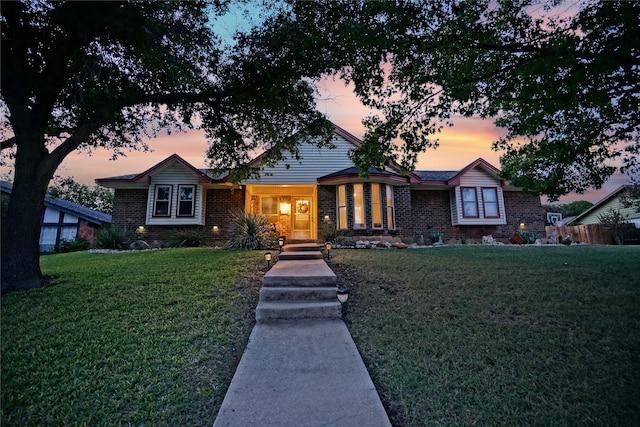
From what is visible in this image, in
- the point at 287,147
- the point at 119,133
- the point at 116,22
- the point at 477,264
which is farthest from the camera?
the point at 287,147

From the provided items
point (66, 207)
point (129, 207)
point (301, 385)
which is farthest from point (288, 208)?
point (66, 207)

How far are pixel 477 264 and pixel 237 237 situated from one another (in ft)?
26.4

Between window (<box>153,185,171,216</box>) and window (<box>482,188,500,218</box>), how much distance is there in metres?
16.4

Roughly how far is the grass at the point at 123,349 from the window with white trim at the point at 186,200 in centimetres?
816

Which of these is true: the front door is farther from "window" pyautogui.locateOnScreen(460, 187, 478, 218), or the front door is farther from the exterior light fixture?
"window" pyautogui.locateOnScreen(460, 187, 478, 218)

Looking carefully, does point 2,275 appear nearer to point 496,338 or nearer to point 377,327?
point 377,327

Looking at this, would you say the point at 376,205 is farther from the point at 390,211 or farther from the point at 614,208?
the point at 614,208

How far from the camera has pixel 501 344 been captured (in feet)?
11.0

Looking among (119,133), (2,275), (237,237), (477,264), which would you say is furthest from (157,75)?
(477,264)

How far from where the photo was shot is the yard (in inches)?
93.2

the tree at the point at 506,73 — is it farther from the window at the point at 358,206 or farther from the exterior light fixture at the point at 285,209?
the exterior light fixture at the point at 285,209

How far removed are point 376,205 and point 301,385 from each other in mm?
11068

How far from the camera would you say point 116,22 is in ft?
15.9

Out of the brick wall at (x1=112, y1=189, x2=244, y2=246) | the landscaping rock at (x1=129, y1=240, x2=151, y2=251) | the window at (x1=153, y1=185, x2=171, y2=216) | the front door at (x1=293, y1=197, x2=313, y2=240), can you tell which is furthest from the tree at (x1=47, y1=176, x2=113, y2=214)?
the front door at (x1=293, y1=197, x2=313, y2=240)
